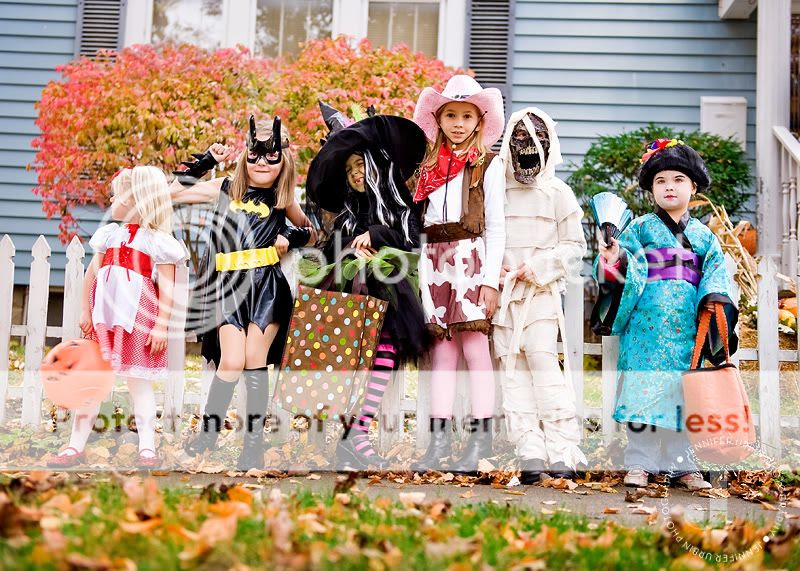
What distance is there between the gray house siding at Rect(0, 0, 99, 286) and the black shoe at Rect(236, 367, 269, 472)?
552 cm

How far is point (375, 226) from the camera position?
14.1 ft

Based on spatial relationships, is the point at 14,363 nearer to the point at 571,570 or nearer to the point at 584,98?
the point at 571,570

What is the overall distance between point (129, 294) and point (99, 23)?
600 cm

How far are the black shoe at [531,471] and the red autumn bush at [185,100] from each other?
3793mm

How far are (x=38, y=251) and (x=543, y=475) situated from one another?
3.20 metres

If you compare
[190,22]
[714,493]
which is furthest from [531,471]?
[190,22]

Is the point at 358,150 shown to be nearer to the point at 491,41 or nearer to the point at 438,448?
the point at 438,448

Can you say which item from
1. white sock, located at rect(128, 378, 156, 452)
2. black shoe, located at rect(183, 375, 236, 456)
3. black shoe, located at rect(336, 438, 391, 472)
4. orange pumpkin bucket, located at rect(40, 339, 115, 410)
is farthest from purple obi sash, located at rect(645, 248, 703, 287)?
orange pumpkin bucket, located at rect(40, 339, 115, 410)

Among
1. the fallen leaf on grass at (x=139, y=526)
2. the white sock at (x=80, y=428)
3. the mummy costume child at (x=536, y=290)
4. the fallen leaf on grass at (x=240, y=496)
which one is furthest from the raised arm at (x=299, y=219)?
the fallen leaf on grass at (x=139, y=526)

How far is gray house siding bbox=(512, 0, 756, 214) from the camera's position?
8.84 metres

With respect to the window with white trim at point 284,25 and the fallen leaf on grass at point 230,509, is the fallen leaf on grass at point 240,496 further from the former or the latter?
the window with white trim at point 284,25

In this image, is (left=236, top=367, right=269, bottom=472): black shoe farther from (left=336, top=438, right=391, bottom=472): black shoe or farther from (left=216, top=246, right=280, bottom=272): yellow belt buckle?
(left=216, top=246, right=280, bottom=272): yellow belt buckle

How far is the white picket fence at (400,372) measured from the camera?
4668 mm

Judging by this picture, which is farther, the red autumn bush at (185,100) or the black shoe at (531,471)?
the red autumn bush at (185,100)
